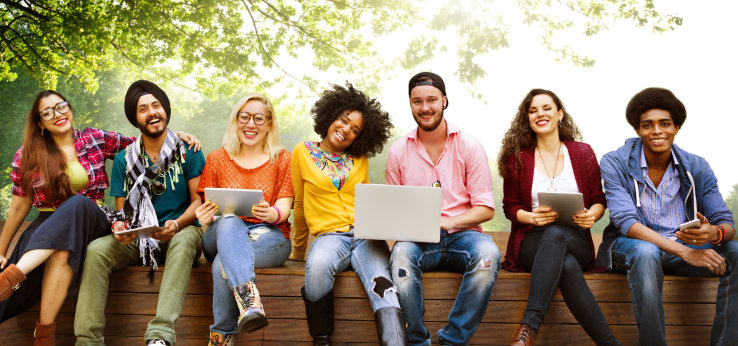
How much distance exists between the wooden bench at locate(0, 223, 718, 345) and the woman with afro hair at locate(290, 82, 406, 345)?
0.67 feet

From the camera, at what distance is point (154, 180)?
279 cm

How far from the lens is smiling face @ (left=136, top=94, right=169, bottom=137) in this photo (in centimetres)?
280

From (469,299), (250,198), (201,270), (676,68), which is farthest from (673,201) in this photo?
(676,68)

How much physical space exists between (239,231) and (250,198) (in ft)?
0.52

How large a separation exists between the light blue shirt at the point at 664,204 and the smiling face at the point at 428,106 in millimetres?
1094

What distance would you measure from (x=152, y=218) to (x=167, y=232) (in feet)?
0.48

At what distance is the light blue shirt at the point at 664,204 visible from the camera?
108 inches

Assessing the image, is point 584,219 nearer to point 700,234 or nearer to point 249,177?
point 700,234

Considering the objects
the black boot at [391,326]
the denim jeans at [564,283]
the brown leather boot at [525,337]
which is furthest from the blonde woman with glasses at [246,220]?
the denim jeans at [564,283]

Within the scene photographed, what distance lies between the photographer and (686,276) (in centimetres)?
273

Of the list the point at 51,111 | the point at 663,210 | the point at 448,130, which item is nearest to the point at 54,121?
the point at 51,111

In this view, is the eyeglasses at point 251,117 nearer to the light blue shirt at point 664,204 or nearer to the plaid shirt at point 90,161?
the plaid shirt at point 90,161

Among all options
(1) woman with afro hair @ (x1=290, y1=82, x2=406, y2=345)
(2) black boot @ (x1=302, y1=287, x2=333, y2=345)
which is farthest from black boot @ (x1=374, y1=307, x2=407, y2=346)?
(2) black boot @ (x1=302, y1=287, x2=333, y2=345)

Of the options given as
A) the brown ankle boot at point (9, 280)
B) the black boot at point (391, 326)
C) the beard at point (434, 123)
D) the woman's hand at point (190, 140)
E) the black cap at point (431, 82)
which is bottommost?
the black boot at point (391, 326)
